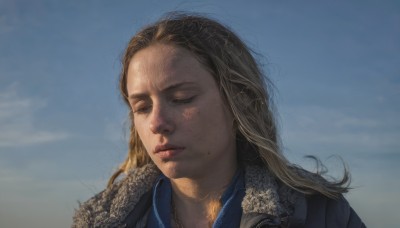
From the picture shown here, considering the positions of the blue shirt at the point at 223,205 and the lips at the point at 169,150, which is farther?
the blue shirt at the point at 223,205

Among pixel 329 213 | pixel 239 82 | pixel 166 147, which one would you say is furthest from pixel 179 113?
pixel 329 213

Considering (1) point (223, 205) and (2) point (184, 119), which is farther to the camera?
(1) point (223, 205)

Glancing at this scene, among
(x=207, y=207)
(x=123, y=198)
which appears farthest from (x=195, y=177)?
(x=123, y=198)

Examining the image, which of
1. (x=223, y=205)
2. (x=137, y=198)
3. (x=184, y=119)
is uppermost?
(x=184, y=119)

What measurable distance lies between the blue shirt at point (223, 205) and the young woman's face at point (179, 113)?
278mm

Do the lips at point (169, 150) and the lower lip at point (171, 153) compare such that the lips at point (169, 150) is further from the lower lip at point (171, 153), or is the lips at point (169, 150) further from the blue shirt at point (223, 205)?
the blue shirt at point (223, 205)

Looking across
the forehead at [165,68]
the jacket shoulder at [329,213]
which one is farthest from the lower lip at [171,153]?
the jacket shoulder at [329,213]

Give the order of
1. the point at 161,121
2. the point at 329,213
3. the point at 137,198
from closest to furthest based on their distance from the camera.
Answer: the point at 161,121, the point at 329,213, the point at 137,198

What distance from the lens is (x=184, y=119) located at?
361 cm

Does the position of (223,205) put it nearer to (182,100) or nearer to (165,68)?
(182,100)

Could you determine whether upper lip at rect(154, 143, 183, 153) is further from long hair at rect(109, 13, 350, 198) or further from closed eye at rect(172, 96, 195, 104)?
long hair at rect(109, 13, 350, 198)

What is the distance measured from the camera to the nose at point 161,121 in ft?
11.8

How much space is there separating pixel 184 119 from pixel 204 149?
0.28 meters

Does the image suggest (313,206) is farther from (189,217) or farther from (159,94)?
(159,94)
